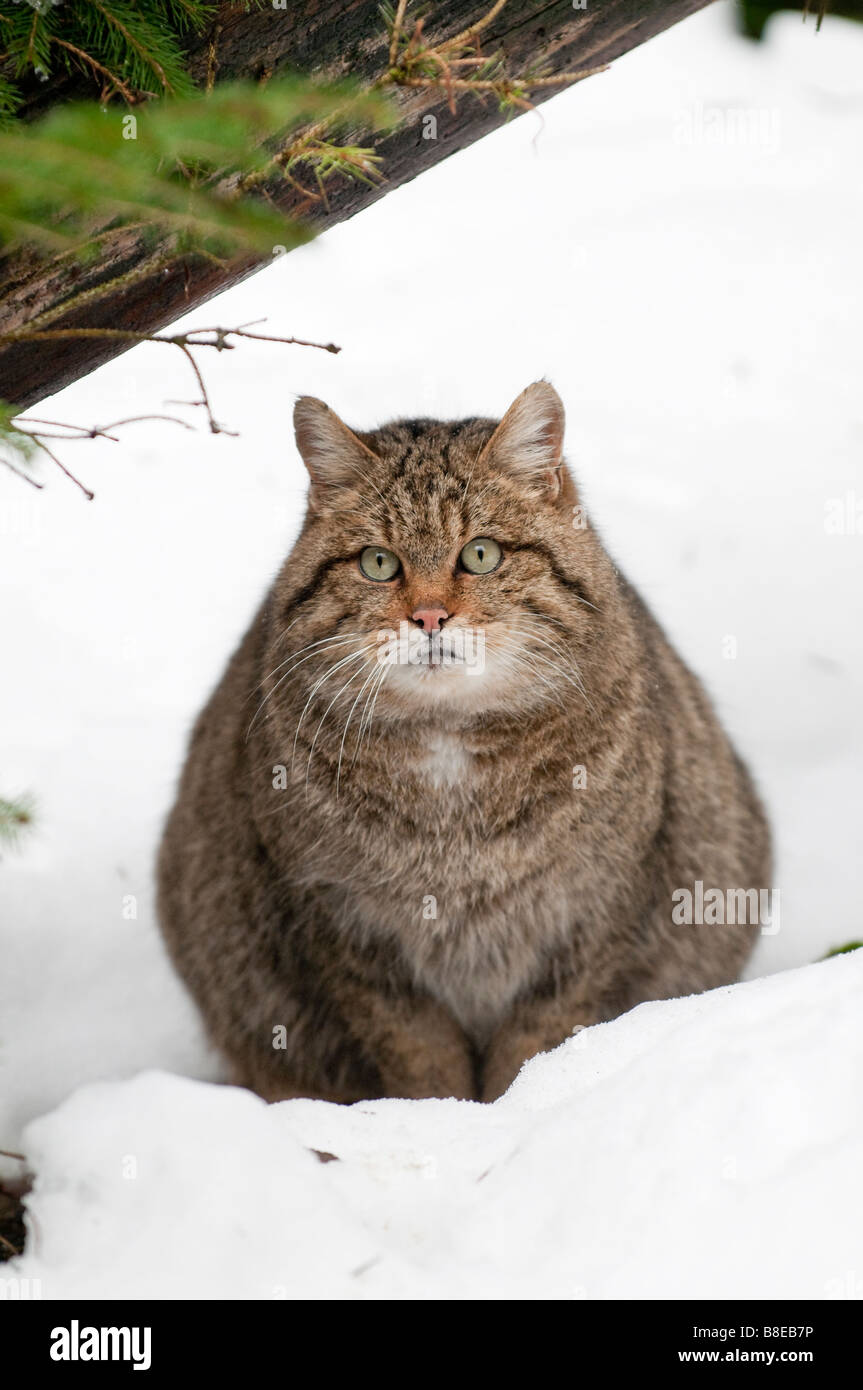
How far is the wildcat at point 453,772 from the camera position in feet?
10.4

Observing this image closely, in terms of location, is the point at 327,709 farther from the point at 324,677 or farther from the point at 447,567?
the point at 447,567

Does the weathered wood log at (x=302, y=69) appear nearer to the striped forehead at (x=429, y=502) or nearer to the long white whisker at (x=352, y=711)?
the striped forehead at (x=429, y=502)

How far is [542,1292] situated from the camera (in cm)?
201

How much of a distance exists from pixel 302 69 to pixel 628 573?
2222mm

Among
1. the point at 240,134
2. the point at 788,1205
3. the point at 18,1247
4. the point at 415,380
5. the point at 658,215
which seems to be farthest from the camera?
the point at 658,215

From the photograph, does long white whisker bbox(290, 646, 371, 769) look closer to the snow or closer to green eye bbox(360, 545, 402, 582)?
green eye bbox(360, 545, 402, 582)

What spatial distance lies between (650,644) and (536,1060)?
126 cm

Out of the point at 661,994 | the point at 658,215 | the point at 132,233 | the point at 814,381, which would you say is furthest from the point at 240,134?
the point at 658,215

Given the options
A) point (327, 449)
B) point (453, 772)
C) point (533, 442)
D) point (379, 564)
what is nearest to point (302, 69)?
point (327, 449)

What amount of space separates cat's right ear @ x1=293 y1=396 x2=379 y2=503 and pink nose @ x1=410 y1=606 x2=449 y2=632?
1.70 ft

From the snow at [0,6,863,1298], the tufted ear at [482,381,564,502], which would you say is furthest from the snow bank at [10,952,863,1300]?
the tufted ear at [482,381,564,502]

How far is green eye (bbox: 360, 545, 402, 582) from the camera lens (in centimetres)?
322

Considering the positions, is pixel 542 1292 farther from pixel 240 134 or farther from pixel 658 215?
pixel 658 215

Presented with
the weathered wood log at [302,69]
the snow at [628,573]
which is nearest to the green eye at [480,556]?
the weathered wood log at [302,69]
